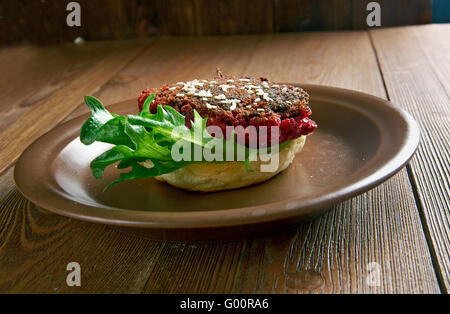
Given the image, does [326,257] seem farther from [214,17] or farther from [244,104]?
[214,17]

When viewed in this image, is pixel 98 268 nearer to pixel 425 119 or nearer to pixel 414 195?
pixel 414 195

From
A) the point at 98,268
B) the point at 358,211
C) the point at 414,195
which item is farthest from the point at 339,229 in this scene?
the point at 98,268
